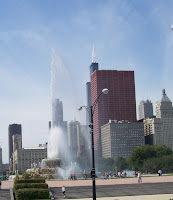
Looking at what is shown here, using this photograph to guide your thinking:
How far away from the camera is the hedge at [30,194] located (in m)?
33.3

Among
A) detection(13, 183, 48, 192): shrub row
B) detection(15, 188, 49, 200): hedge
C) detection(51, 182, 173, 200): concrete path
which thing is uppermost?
detection(13, 183, 48, 192): shrub row

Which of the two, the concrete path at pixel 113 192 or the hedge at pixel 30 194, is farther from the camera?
the concrete path at pixel 113 192

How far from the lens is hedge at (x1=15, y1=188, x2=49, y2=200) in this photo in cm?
3334

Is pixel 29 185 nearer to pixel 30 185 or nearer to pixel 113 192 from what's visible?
pixel 30 185

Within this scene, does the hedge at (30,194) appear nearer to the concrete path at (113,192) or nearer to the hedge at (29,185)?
the hedge at (29,185)

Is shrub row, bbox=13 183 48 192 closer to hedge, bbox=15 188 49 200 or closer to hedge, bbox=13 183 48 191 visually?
hedge, bbox=13 183 48 191

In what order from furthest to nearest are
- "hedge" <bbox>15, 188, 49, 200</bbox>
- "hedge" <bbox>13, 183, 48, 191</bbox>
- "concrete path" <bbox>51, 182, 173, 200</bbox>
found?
"concrete path" <bbox>51, 182, 173, 200</bbox> < "hedge" <bbox>13, 183, 48, 191</bbox> < "hedge" <bbox>15, 188, 49, 200</bbox>

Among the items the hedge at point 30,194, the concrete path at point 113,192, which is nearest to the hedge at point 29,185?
the hedge at point 30,194

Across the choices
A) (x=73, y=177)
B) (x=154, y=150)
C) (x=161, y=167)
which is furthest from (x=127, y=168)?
(x=73, y=177)

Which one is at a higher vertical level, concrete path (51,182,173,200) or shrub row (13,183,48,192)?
shrub row (13,183,48,192)

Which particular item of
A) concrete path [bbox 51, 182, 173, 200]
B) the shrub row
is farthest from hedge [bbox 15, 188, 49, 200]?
concrete path [bbox 51, 182, 173, 200]

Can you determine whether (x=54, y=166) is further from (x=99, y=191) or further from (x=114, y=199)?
(x=114, y=199)

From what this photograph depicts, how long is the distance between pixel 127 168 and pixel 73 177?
391ft

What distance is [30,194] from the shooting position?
33.6m
